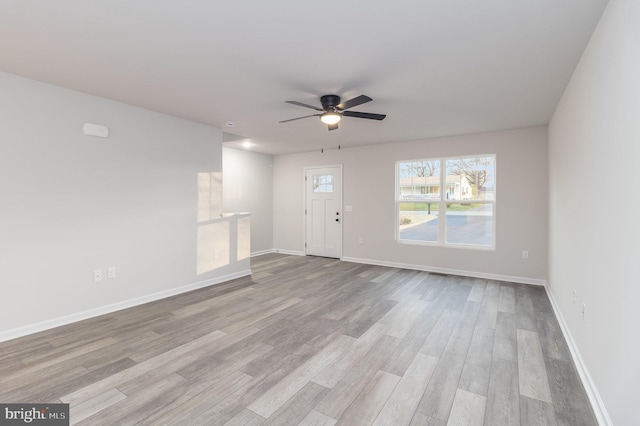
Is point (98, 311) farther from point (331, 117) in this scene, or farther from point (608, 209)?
point (608, 209)

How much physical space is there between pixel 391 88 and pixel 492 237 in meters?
3.36

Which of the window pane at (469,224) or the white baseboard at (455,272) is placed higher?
the window pane at (469,224)

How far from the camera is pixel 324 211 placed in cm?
695

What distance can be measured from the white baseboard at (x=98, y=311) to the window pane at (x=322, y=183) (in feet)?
9.90

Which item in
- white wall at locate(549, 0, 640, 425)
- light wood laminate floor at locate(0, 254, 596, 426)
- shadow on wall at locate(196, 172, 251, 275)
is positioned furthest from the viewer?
shadow on wall at locate(196, 172, 251, 275)

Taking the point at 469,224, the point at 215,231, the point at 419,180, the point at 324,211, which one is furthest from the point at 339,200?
the point at 215,231

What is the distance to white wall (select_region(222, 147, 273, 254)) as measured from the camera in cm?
639

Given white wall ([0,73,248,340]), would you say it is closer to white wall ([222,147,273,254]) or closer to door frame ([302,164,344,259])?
white wall ([222,147,273,254])

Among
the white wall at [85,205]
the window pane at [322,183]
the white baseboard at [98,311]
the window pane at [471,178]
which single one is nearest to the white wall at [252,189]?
the window pane at [322,183]

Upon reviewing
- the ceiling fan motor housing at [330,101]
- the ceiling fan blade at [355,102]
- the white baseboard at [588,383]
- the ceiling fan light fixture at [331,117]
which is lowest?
the white baseboard at [588,383]

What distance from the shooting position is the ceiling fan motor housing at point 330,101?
3.28 meters

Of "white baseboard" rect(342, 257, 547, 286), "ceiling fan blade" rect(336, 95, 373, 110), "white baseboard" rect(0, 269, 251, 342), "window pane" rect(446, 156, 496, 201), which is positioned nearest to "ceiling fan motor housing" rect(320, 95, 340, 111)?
"ceiling fan blade" rect(336, 95, 373, 110)

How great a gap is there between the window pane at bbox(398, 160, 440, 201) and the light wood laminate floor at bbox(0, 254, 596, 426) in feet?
7.24

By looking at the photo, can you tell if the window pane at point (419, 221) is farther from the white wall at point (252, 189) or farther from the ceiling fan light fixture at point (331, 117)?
the white wall at point (252, 189)
